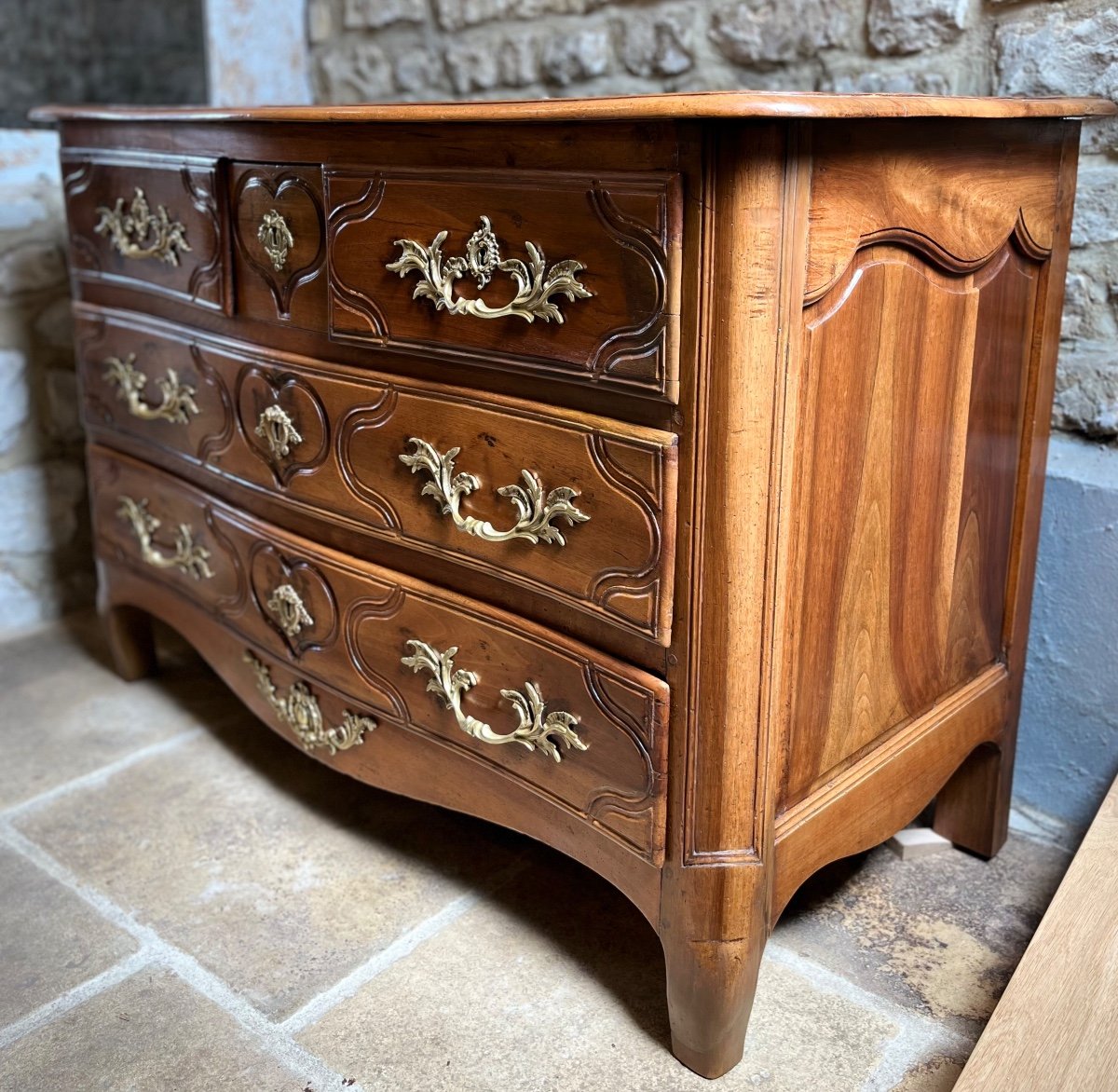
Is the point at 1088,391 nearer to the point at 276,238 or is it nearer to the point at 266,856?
the point at 276,238

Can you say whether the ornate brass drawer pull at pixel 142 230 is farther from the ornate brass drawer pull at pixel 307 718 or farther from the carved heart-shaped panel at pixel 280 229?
the ornate brass drawer pull at pixel 307 718

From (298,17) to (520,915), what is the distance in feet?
6.66

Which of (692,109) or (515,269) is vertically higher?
(692,109)

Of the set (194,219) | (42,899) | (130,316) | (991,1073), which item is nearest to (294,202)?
(194,219)

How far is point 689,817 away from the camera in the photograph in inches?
48.9

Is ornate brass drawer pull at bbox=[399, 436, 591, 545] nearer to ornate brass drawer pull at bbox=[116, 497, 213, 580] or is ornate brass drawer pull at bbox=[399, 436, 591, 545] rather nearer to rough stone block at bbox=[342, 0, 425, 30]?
ornate brass drawer pull at bbox=[116, 497, 213, 580]

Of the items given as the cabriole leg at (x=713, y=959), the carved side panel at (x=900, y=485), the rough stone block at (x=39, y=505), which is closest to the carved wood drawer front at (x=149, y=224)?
the rough stone block at (x=39, y=505)

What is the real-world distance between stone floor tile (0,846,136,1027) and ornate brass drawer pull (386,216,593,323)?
952mm

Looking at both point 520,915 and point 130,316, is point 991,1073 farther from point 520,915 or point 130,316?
point 130,316

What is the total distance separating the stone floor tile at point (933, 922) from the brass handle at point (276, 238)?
1.10 m

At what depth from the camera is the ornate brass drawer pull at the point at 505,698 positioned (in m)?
1.33

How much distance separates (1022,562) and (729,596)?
65 cm

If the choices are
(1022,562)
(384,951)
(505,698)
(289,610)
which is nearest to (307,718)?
(289,610)

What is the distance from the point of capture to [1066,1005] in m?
1.27
